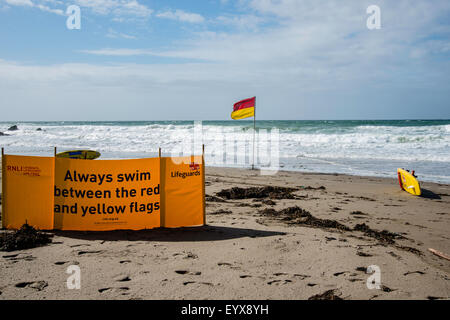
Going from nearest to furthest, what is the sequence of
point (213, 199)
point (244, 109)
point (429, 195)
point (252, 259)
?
1. point (252, 259)
2. point (213, 199)
3. point (429, 195)
4. point (244, 109)

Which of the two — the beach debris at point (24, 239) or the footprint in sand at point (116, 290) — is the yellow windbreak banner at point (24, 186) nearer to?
the beach debris at point (24, 239)

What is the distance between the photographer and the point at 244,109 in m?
15.1

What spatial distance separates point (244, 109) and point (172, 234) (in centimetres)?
1081

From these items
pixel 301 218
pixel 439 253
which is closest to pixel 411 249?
pixel 439 253

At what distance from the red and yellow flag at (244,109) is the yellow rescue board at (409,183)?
23.9 feet

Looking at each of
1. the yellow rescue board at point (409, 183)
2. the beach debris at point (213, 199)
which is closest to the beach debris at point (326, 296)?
the beach debris at point (213, 199)

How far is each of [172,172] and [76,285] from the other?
223 cm

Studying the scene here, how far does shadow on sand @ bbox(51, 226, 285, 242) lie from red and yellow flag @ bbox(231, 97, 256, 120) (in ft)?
32.9

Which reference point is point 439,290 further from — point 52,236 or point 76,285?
point 52,236

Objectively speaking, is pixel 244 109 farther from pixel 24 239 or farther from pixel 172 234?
pixel 24 239

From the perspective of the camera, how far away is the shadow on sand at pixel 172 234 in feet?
15.8

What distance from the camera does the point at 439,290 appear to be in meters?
3.34

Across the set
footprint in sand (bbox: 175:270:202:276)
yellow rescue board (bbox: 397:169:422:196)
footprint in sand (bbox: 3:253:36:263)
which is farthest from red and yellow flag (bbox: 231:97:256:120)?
footprint in sand (bbox: 3:253:36:263)

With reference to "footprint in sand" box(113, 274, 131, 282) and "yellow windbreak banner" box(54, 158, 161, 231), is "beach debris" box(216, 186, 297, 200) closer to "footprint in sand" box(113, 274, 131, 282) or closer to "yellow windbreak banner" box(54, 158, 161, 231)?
"yellow windbreak banner" box(54, 158, 161, 231)
